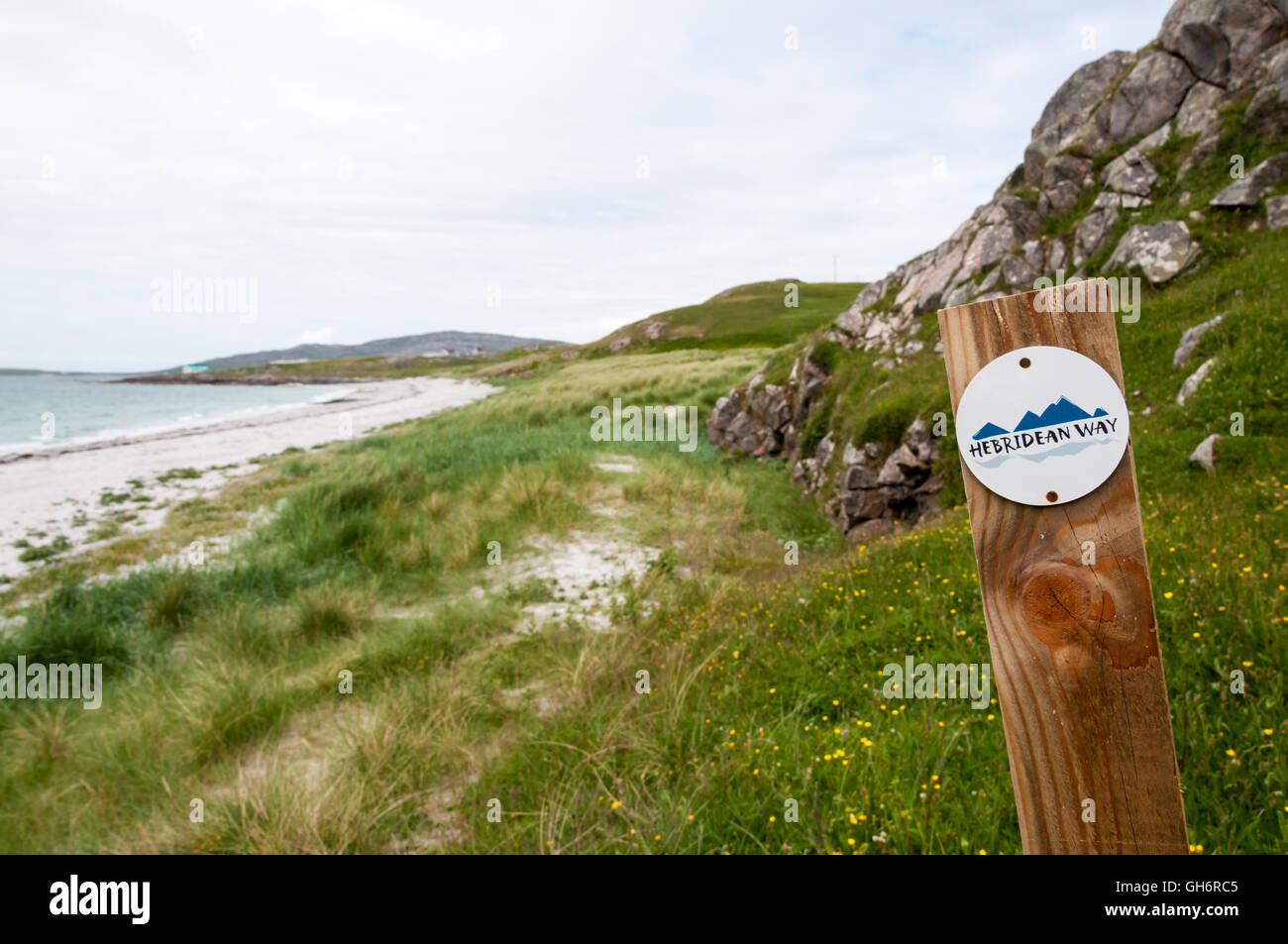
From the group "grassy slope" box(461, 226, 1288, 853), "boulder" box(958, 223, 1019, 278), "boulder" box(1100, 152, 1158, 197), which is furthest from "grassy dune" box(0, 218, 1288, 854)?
"boulder" box(958, 223, 1019, 278)

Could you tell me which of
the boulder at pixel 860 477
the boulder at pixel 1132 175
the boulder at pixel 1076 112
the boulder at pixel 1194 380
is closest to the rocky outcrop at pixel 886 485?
the boulder at pixel 860 477

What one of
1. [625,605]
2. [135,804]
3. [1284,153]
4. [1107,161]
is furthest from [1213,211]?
[135,804]

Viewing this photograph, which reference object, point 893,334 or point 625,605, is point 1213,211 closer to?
point 893,334

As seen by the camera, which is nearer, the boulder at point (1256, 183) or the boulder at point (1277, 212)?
the boulder at point (1277, 212)

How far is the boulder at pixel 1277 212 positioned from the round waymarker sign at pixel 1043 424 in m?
13.8

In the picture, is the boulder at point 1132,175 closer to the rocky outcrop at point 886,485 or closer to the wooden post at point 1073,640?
the rocky outcrop at point 886,485

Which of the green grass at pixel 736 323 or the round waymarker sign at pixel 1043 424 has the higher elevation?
the green grass at pixel 736 323

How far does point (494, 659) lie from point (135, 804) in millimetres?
2937

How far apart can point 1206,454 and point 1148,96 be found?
11977 millimetres

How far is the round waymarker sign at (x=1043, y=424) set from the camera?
154 cm

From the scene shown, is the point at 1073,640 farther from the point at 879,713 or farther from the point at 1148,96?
the point at 1148,96

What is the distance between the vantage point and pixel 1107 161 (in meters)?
14.0

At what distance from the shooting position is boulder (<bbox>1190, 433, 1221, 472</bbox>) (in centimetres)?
662

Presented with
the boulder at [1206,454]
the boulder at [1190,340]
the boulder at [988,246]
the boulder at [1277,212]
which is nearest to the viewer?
the boulder at [1206,454]
